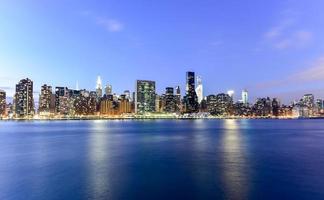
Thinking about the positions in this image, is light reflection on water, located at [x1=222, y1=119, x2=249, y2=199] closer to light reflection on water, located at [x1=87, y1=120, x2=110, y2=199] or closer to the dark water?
the dark water

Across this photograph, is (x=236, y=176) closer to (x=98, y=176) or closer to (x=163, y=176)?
(x=163, y=176)

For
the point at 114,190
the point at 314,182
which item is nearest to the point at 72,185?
the point at 114,190

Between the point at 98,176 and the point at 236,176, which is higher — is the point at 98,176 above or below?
above

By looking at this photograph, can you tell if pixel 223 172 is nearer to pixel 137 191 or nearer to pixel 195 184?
pixel 195 184

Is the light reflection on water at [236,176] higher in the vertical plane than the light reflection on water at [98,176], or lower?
lower

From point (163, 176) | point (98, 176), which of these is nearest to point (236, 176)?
point (163, 176)

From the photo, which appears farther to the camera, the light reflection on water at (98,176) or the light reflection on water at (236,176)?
the light reflection on water at (98,176)

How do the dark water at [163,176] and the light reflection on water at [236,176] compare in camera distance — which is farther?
the dark water at [163,176]

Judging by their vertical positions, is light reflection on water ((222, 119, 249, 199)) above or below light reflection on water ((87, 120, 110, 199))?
below

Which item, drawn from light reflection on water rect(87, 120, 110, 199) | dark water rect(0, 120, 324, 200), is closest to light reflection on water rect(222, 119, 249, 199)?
dark water rect(0, 120, 324, 200)

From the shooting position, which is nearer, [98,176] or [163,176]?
[98,176]

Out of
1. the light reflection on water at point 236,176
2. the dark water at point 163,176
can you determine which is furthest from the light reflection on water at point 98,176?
the light reflection on water at point 236,176

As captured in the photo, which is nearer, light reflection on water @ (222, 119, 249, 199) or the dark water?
light reflection on water @ (222, 119, 249, 199)

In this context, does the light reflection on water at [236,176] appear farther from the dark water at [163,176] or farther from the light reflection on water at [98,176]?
the light reflection on water at [98,176]
